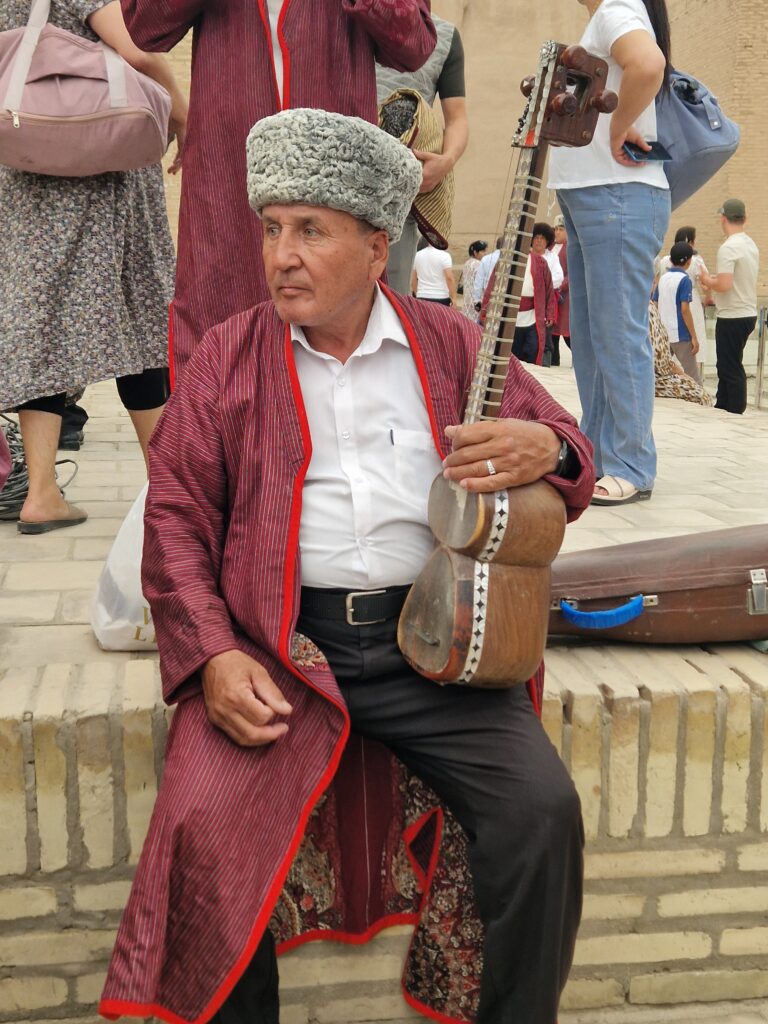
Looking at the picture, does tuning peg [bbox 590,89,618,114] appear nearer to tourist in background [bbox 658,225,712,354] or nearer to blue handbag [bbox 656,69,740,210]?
blue handbag [bbox 656,69,740,210]

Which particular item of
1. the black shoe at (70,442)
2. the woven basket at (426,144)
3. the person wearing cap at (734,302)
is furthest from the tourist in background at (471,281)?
the woven basket at (426,144)

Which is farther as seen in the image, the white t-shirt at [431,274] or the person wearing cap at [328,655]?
the white t-shirt at [431,274]

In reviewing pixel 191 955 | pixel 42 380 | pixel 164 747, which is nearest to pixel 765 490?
pixel 42 380

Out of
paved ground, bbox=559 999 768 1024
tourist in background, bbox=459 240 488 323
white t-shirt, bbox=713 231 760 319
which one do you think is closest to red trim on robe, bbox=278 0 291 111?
paved ground, bbox=559 999 768 1024

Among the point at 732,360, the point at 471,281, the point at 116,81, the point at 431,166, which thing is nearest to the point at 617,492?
the point at 431,166

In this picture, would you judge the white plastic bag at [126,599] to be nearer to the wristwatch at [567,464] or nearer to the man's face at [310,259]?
the man's face at [310,259]

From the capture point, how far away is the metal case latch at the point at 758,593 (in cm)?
246

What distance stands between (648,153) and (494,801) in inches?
105

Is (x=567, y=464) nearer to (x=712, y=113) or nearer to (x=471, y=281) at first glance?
(x=712, y=113)

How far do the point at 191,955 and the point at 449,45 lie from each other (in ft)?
9.09

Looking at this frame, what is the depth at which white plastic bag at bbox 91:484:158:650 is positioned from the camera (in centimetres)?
250

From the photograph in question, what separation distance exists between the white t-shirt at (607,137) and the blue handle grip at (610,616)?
177 centimetres

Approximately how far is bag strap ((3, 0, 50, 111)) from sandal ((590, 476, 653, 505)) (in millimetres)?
2180

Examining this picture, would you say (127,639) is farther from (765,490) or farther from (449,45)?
(765,490)
